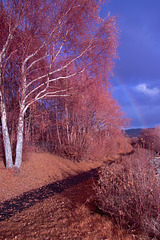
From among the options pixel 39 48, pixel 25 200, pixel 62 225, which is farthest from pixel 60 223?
pixel 39 48

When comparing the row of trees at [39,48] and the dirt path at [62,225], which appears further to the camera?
the row of trees at [39,48]

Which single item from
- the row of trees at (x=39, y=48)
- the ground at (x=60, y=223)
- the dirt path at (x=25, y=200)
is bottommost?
the dirt path at (x=25, y=200)

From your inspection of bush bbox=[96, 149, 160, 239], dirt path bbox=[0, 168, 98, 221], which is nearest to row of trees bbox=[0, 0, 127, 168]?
dirt path bbox=[0, 168, 98, 221]

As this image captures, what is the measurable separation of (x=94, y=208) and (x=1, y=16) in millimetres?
9427

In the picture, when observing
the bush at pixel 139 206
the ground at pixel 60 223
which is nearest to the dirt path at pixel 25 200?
the ground at pixel 60 223

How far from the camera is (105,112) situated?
16.5m

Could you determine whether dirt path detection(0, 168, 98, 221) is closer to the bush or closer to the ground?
the ground

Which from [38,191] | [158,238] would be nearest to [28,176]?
[38,191]

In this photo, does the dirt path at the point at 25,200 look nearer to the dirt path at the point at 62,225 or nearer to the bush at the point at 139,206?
the dirt path at the point at 62,225

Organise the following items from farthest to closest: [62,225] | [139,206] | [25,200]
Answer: [25,200]
[139,206]
[62,225]

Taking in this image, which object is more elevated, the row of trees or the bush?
the row of trees

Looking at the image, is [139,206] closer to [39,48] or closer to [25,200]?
[25,200]

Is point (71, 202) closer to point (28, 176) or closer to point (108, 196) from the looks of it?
point (108, 196)

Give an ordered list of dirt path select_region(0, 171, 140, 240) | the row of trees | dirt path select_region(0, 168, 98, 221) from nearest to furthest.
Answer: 1. dirt path select_region(0, 171, 140, 240)
2. dirt path select_region(0, 168, 98, 221)
3. the row of trees
